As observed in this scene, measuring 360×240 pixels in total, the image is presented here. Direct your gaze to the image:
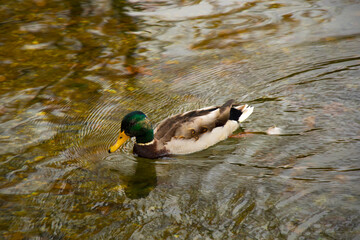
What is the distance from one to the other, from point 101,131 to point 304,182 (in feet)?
9.23

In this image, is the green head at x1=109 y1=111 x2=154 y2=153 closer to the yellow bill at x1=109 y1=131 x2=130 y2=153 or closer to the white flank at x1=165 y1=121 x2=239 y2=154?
the yellow bill at x1=109 y1=131 x2=130 y2=153

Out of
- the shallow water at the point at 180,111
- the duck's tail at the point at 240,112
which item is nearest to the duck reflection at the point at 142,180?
the shallow water at the point at 180,111

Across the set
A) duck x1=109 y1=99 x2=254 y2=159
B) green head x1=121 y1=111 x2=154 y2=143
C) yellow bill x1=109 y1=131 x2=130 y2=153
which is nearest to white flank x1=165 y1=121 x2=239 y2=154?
duck x1=109 y1=99 x2=254 y2=159

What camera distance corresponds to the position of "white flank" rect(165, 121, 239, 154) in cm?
623

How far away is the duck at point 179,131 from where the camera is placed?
612 cm

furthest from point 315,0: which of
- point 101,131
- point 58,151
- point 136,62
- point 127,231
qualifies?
point 127,231

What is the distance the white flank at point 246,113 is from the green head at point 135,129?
1.26 meters

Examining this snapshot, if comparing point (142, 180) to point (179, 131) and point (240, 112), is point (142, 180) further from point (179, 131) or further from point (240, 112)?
point (240, 112)

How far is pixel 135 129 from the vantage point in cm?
610

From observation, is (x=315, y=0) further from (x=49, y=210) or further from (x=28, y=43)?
(x=49, y=210)

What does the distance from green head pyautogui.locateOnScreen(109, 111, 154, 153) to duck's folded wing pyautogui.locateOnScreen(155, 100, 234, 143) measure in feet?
0.62

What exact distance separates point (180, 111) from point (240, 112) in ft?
2.92

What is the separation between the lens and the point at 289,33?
362 inches

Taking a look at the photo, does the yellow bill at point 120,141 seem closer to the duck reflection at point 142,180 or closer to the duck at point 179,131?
the duck at point 179,131
